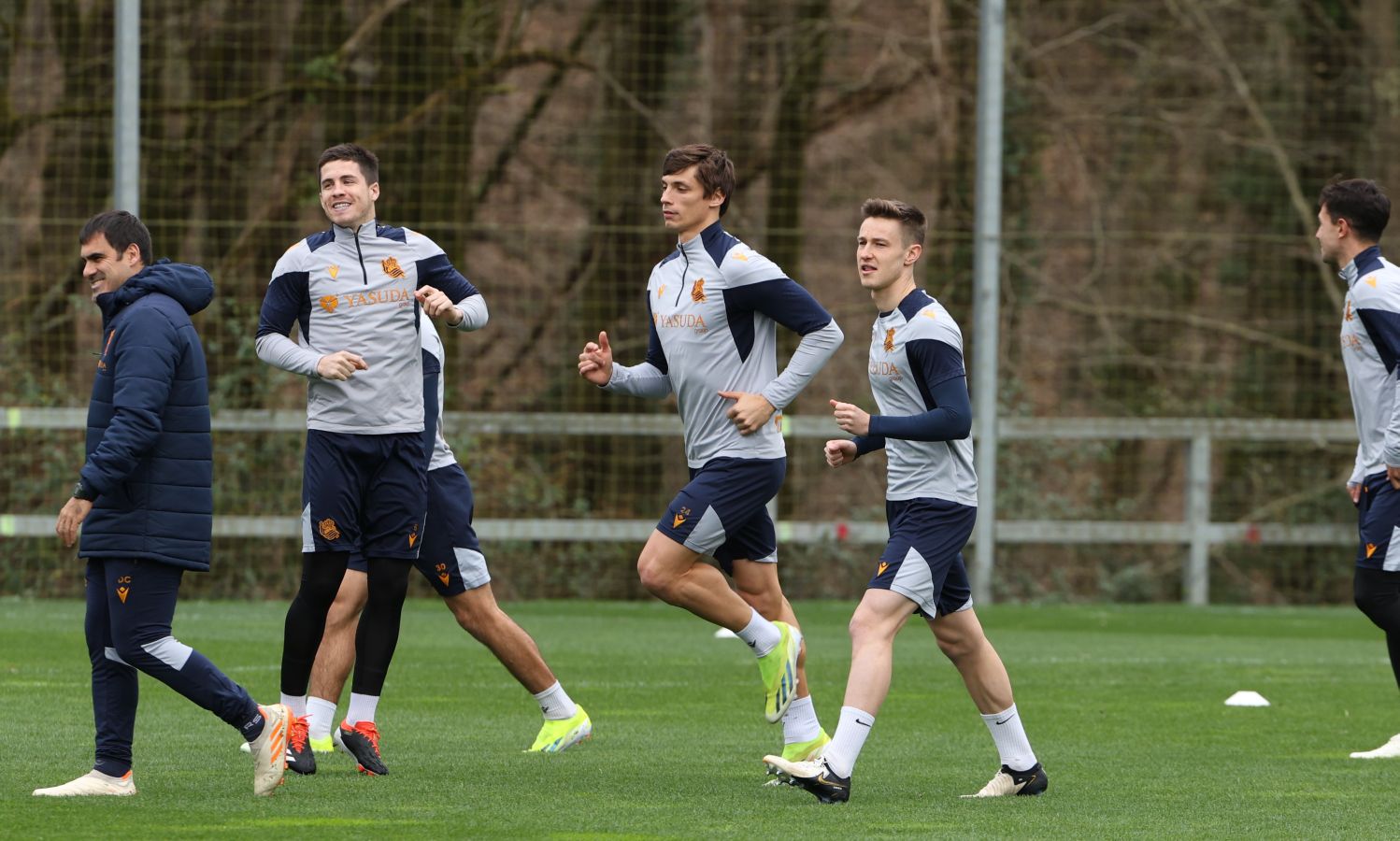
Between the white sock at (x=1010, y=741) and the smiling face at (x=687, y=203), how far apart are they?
1.87m

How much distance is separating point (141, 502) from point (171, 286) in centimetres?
64

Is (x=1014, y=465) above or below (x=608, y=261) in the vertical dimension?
below

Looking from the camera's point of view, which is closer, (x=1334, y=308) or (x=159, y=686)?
(x=159, y=686)

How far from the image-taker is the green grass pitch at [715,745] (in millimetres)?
6109

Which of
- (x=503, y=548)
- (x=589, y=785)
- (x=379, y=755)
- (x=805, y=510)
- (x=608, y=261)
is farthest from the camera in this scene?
(x=805, y=510)

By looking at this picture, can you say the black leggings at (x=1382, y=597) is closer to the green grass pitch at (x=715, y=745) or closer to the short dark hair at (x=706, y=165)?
the green grass pitch at (x=715, y=745)

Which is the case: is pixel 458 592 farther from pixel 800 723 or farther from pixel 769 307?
pixel 769 307

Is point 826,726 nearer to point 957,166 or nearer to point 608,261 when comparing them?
point 608,261

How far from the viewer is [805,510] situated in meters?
19.9

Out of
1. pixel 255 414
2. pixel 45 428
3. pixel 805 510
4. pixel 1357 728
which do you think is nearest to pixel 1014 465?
pixel 805 510

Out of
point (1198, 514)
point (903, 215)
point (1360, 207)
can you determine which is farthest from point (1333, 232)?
point (1198, 514)

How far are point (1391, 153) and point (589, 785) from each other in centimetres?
1470

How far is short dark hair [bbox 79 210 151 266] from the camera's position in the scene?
6.36 meters

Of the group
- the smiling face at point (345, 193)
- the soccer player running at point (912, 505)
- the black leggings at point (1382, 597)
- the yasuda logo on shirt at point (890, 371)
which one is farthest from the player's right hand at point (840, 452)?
the black leggings at point (1382, 597)
